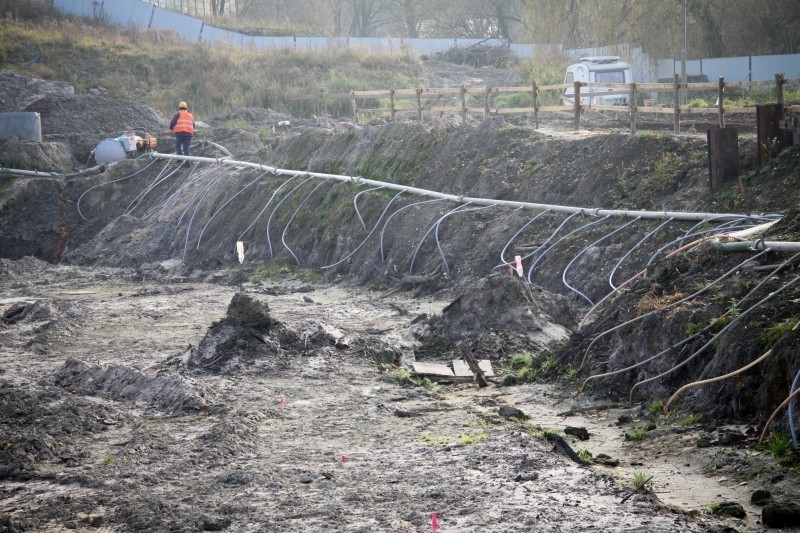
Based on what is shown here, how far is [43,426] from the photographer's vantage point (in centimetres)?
956

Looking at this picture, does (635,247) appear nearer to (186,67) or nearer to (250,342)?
(250,342)

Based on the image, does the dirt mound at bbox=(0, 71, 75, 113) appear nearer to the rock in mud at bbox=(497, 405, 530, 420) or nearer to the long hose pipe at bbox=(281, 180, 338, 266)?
the long hose pipe at bbox=(281, 180, 338, 266)

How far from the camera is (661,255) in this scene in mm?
13430

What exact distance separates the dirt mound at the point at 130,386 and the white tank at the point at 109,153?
17.4m

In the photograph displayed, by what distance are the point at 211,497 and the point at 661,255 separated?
308 inches

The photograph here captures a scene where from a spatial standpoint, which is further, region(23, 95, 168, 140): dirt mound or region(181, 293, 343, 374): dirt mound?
region(23, 95, 168, 140): dirt mound

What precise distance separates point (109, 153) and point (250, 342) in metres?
17.7

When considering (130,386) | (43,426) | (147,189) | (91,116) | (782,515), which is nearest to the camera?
(782,515)

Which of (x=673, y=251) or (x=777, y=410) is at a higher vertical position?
(x=673, y=251)

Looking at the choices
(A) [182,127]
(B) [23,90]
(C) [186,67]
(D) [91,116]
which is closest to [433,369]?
(A) [182,127]

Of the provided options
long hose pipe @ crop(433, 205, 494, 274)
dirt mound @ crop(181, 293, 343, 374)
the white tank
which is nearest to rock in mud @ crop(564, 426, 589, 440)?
dirt mound @ crop(181, 293, 343, 374)

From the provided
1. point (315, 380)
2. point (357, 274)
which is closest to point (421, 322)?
point (315, 380)

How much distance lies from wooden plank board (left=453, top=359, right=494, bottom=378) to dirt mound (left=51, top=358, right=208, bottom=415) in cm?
304

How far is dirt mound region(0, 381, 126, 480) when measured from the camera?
8.81m
